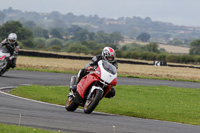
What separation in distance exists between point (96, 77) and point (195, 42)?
120 meters

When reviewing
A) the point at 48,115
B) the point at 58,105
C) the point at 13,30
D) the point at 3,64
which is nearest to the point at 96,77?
the point at 48,115

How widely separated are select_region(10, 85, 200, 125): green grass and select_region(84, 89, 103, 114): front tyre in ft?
5.09

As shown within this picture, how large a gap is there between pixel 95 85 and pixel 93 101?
515 mm

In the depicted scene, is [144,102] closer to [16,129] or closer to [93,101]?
[93,101]

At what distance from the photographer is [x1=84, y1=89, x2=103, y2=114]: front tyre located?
11273 mm

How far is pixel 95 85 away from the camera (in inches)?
459

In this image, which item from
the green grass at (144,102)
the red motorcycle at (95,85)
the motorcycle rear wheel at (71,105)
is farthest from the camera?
the green grass at (144,102)

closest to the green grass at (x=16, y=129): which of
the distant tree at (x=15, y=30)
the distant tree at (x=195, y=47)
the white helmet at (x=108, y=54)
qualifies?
the white helmet at (x=108, y=54)

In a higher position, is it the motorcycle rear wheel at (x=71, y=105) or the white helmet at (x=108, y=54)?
A: the white helmet at (x=108, y=54)

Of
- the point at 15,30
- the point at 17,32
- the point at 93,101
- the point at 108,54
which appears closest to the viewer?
the point at 93,101

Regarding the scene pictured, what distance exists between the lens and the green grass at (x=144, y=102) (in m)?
13.1

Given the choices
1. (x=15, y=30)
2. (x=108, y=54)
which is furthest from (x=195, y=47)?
(x=108, y=54)

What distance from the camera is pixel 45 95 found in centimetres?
1603

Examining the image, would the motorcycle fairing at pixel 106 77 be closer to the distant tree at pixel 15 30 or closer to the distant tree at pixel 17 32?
the distant tree at pixel 17 32
